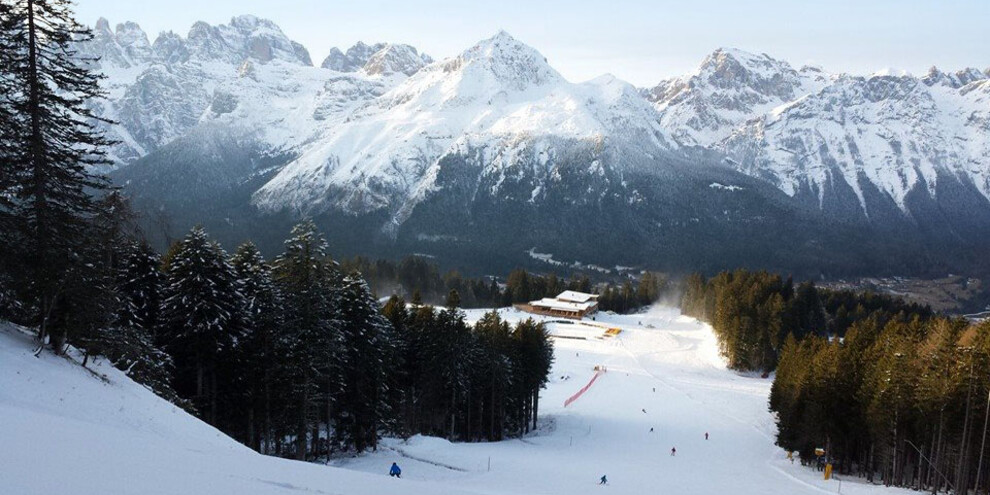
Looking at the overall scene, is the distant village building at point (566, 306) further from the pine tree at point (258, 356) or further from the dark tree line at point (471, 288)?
the pine tree at point (258, 356)

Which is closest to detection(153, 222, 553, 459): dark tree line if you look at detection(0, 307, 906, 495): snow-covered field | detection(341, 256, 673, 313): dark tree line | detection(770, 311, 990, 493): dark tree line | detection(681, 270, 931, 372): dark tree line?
detection(0, 307, 906, 495): snow-covered field

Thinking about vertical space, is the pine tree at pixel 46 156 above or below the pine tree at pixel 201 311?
above

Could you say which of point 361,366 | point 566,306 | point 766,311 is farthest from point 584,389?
point 566,306

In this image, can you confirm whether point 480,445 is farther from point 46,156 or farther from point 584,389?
point 46,156

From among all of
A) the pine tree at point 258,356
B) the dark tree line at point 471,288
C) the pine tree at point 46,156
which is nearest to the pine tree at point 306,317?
the pine tree at point 258,356

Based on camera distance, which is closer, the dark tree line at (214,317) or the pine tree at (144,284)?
the dark tree line at (214,317)

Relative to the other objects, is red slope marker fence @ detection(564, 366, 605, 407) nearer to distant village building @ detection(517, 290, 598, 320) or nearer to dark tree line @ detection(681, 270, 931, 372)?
dark tree line @ detection(681, 270, 931, 372)
